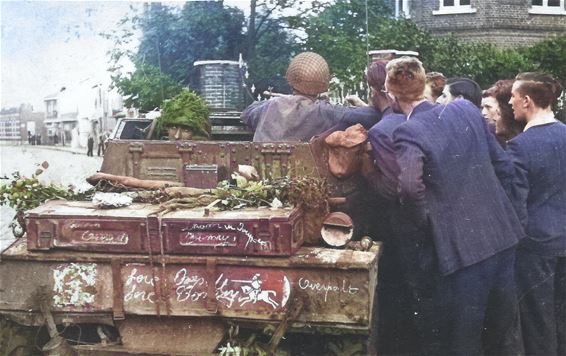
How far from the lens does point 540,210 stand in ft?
17.2

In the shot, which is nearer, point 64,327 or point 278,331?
point 278,331

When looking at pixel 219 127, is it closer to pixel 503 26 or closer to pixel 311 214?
pixel 311 214

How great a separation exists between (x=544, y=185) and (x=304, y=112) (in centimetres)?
189

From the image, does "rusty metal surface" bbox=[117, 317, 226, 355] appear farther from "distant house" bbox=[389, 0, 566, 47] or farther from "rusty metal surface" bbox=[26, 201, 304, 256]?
"distant house" bbox=[389, 0, 566, 47]

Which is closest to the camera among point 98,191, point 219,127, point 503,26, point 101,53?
point 98,191

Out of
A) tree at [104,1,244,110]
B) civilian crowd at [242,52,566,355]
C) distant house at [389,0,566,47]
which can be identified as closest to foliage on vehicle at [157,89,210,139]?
civilian crowd at [242,52,566,355]

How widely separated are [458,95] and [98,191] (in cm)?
300

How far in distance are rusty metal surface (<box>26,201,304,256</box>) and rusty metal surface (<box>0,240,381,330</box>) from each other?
60 mm

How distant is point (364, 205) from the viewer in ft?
18.5

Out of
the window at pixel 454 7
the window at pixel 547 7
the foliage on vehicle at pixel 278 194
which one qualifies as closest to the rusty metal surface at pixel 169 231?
the foliage on vehicle at pixel 278 194

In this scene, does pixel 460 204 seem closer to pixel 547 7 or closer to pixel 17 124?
pixel 17 124

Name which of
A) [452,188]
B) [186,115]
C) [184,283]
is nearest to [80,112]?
[186,115]

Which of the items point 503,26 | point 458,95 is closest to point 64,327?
point 458,95

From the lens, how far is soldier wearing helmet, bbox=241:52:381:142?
20.3 ft
